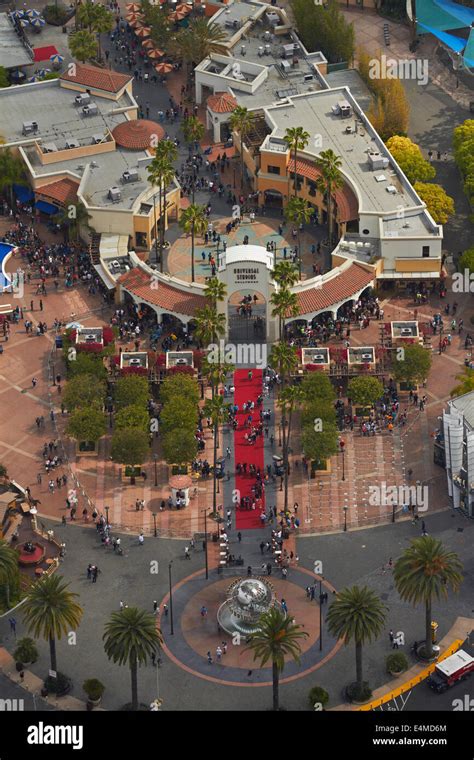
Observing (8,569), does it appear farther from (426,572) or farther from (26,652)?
(426,572)

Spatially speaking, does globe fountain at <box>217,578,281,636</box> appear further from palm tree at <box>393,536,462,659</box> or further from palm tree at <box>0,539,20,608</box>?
palm tree at <box>0,539,20,608</box>

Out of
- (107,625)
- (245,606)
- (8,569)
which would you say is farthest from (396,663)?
(8,569)

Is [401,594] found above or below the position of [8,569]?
below

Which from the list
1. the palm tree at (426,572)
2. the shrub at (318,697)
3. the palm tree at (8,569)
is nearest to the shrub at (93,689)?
the palm tree at (8,569)

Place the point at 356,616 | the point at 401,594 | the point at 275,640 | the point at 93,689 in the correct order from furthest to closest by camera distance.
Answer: the point at 401,594
the point at 93,689
the point at 356,616
the point at 275,640
